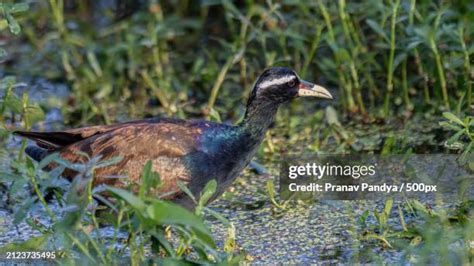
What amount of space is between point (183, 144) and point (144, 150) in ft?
0.57

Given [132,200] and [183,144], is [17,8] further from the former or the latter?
[132,200]

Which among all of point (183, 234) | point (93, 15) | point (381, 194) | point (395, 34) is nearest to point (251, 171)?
point (381, 194)

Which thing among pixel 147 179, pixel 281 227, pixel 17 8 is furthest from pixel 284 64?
pixel 147 179

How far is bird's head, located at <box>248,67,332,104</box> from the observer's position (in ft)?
17.7

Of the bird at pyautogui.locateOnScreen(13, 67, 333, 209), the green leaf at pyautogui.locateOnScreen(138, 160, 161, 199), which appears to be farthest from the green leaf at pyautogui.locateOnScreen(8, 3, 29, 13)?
the green leaf at pyautogui.locateOnScreen(138, 160, 161, 199)

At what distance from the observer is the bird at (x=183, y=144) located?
5039 mm

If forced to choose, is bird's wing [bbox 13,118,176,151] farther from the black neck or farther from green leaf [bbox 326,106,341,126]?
green leaf [bbox 326,106,341,126]

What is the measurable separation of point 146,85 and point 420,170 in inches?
80.4

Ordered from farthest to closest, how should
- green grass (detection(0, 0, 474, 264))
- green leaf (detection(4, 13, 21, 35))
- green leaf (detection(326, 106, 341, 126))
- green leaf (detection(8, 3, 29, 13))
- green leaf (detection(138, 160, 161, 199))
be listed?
green leaf (detection(326, 106, 341, 126)) < green grass (detection(0, 0, 474, 264)) < green leaf (detection(8, 3, 29, 13)) < green leaf (detection(4, 13, 21, 35)) < green leaf (detection(138, 160, 161, 199))

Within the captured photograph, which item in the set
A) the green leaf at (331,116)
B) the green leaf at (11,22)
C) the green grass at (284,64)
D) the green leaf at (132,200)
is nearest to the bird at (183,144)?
the green grass at (284,64)

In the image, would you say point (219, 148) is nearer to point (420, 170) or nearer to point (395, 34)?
point (420, 170)

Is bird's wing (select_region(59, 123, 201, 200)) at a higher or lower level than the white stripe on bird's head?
lower

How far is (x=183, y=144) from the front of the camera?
5.12 m

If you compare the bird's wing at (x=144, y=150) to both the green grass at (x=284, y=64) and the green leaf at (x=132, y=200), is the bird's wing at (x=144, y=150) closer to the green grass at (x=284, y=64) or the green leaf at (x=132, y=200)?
the green grass at (x=284, y=64)
